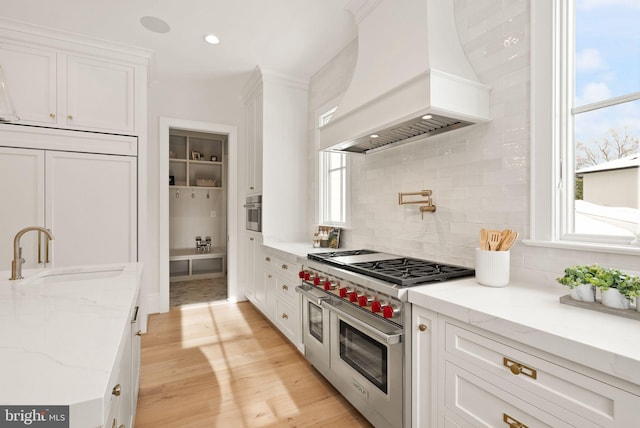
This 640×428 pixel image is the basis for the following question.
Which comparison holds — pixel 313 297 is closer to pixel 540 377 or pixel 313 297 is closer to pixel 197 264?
pixel 540 377

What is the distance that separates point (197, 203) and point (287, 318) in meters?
3.58

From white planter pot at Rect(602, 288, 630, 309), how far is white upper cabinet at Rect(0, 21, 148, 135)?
3.65 metres

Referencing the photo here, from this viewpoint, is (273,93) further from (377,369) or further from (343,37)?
(377,369)

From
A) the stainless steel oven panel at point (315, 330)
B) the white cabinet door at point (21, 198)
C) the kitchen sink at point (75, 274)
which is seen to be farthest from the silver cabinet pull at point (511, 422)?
the white cabinet door at point (21, 198)

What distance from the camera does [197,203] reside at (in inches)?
221

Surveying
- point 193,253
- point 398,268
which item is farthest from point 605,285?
point 193,253

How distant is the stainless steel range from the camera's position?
1.48 metres

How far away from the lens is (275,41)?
9.55 feet

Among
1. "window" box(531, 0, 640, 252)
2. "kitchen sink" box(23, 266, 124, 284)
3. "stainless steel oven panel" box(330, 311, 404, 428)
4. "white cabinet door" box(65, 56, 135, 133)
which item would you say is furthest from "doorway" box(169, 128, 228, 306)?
"window" box(531, 0, 640, 252)

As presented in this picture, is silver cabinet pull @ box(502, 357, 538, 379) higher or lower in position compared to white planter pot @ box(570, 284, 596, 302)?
lower

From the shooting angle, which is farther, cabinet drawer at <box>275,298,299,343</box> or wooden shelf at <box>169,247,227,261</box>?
wooden shelf at <box>169,247,227,261</box>

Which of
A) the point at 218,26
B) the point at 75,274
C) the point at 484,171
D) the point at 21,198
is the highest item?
the point at 218,26

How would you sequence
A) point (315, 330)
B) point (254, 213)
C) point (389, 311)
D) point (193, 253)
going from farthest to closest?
point (193, 253) → point (254, 213) → point (315, 330) → point (389, 311)

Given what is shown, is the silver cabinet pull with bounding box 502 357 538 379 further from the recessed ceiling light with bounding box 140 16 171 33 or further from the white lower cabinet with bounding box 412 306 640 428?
the recessed ceiling light with bounding box 140 16 171 33
